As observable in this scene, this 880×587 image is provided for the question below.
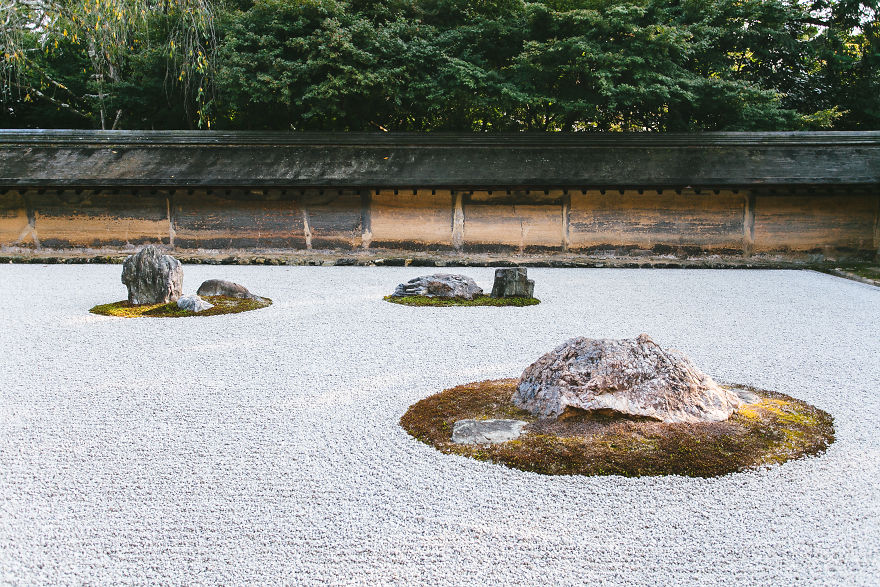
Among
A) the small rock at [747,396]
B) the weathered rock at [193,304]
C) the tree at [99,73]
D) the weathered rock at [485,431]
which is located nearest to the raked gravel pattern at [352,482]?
the weathered rock at [485,431]

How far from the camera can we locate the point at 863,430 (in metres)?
3.88

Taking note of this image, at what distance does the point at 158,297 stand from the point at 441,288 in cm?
395

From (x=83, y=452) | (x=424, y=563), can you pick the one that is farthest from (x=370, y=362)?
(x=424, y=563)

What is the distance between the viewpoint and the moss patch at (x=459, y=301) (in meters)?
8.81

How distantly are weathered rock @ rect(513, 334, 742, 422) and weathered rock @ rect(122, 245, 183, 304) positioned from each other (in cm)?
616

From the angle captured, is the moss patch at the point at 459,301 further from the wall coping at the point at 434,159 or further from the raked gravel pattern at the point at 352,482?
the wall coping at the point at 434,159

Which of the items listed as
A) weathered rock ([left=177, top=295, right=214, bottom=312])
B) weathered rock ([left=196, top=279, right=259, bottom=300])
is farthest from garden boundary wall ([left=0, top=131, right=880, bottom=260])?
weathered rock ([left=177, top=295, right=214, bottom=312])

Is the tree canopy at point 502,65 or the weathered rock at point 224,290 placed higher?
the tree canopy at point 502,65

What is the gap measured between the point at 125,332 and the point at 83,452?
361 cm

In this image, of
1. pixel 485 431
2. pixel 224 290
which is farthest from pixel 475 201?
pixel 485 431

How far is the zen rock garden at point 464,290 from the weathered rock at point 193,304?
8.39ft

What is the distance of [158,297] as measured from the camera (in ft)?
27.3

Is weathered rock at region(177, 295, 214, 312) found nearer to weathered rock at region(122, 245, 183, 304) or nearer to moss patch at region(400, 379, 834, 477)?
weathered rock at region(122, 245, 183, 304)

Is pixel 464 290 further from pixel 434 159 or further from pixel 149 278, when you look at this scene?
pixel 434 159
